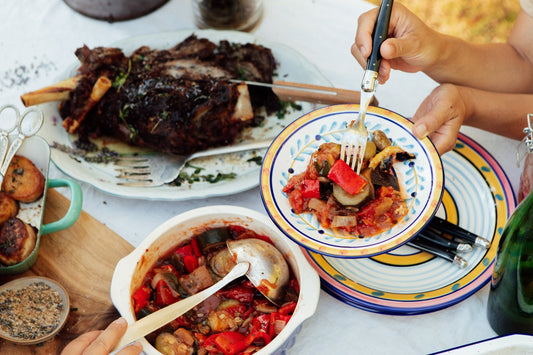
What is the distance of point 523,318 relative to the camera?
1.10 meters

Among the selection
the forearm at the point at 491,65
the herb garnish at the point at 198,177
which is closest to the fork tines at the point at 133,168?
the herb garnish at the point at 198,177

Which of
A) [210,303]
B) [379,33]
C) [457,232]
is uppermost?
[379,33]

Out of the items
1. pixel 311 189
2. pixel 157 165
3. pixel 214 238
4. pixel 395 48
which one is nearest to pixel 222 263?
pixel 214 238

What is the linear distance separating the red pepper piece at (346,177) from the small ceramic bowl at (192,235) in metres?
0.20

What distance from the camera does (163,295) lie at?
1.20m

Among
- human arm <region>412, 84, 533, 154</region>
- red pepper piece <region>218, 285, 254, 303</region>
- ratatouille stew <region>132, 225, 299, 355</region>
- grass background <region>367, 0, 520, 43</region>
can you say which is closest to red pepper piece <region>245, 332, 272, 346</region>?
ratatouille stew <region>132, 225, 299, 355</region>

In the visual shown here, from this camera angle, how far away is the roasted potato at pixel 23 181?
1415 mm

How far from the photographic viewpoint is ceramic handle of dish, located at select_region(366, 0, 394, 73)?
1.26 m

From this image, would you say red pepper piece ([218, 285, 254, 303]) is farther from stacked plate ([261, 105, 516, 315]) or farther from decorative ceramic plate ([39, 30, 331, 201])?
decorative ceramic plate ([39, 30, 331, 201])

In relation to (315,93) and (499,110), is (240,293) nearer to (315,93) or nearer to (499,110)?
(315,93)

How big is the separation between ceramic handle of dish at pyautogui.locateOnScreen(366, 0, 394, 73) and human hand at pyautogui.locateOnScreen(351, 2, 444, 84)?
0.02 m

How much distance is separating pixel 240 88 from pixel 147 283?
0.76m

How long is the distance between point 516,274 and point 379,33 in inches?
27.8

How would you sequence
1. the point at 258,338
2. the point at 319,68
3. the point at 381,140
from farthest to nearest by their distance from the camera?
1. the point at 319,68
2. the point at 381,140
3. the point at 258,338
